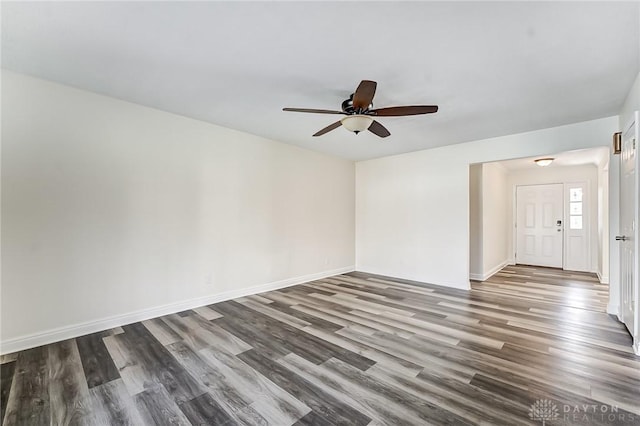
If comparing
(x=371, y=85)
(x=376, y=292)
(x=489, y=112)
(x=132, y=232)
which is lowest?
(x=376, y=292)

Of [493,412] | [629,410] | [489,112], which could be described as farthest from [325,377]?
[489,112]

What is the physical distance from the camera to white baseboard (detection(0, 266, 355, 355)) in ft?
7.97

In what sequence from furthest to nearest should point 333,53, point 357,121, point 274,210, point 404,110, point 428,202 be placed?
point 428,202 < point 274,210 < point 357,121 < point 404,110 < point 333,53

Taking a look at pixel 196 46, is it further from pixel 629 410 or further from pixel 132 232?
pixel 629 410

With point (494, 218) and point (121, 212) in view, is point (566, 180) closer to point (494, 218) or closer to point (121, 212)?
point (494, 218)

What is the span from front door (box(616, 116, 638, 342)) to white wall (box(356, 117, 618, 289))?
33.0 inches

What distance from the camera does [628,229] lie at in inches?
109

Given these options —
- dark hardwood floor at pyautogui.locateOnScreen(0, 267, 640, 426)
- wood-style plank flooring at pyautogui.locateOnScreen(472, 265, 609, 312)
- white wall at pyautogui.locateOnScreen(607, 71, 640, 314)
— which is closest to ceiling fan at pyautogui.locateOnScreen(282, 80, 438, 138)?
dark hardwood floor at pyautogui.locateOnScreen(0, 267, 640, 426)

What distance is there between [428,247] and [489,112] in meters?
2.54

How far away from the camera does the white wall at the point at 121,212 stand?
2.46 m

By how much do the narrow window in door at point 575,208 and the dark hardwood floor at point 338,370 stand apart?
3690mm

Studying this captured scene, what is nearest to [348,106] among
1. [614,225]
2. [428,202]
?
[428,202]

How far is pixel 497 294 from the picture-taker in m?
4.21

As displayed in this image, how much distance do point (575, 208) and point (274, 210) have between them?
22.4 feet
